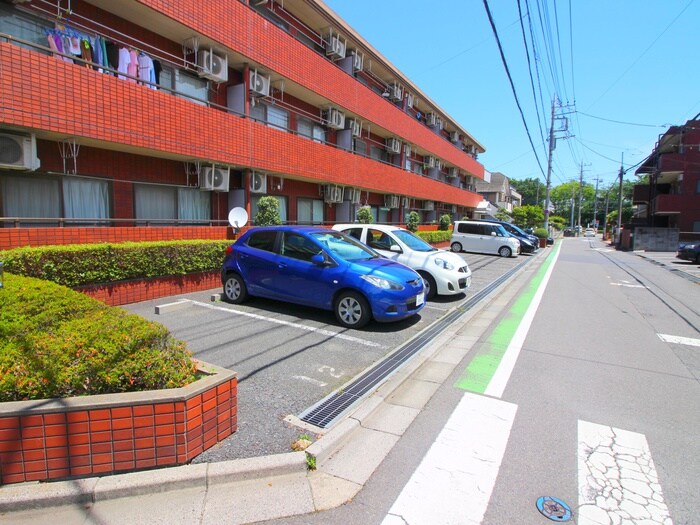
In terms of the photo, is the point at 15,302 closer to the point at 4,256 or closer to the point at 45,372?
the point at 45,372

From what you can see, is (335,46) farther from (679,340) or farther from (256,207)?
(679,340)

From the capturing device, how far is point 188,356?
300 cm

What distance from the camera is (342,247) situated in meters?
6.84

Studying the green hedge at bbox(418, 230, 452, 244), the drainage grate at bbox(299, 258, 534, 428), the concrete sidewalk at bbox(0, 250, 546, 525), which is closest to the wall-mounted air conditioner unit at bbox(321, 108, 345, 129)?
the green hedge at bbox(418, 230, 452, 244)

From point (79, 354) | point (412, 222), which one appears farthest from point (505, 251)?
point (79, 354)

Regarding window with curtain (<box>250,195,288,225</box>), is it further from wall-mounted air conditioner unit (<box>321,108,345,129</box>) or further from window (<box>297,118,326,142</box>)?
wall-mounted air conditioner unit (<box>321,108,345,129</box>)

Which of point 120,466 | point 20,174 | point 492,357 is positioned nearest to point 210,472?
point 120,466

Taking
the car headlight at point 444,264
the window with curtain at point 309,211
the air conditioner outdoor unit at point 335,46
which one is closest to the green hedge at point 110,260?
the car headlight at point 444,264

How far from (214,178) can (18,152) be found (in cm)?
422

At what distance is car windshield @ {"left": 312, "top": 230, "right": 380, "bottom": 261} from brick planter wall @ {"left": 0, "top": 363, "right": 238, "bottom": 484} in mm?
3966

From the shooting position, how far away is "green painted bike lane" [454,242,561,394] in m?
4.36

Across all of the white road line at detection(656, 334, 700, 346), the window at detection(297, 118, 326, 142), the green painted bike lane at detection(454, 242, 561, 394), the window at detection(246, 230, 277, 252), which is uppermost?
the window at detection(297, 118, 326, 142)

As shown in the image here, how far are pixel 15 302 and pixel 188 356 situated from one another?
1.63 metres

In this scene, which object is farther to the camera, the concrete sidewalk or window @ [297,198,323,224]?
window @ [297,198,323,224]
